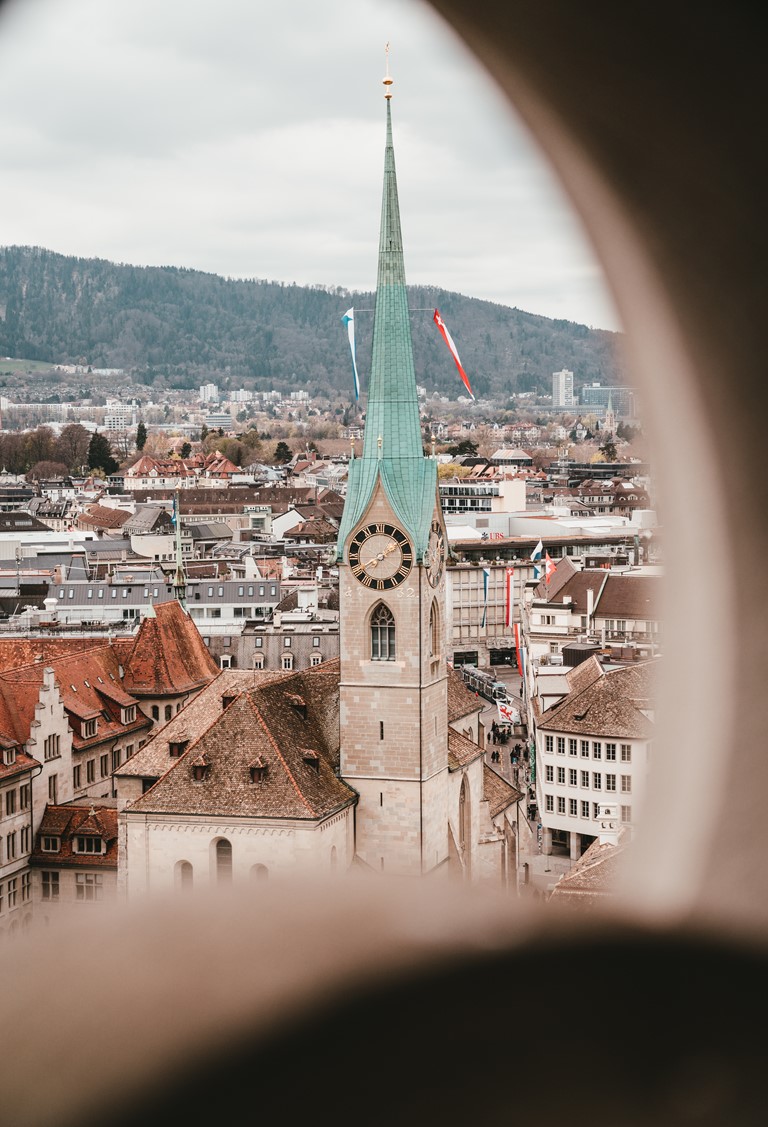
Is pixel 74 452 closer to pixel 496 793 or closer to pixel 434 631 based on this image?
pixel 496 793

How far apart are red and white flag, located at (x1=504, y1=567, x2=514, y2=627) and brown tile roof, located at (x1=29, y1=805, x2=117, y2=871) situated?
32.1m

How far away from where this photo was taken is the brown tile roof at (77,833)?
80.0 ft

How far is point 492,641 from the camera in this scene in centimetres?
5650

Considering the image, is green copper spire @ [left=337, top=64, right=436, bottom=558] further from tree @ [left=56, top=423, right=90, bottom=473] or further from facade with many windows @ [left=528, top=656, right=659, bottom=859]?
tree @ [left=56, top=423, right=90, bottom=473]

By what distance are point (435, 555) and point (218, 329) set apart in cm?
2472

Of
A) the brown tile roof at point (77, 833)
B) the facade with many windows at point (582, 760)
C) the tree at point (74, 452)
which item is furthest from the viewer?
the tree at point (74, 452)

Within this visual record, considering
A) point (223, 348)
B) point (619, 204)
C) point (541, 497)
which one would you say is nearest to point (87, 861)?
point (619, 204)

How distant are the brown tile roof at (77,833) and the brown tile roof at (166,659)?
21.9 feet

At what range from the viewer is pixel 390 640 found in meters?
21.5

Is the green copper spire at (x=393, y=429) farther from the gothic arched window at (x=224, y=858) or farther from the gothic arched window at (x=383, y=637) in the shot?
the gothic arched window at (x=224, y=858)

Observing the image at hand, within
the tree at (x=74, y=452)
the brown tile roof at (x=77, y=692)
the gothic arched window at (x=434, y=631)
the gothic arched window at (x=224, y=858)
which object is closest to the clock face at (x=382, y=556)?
the gothic arched window at (x=434, y=631)

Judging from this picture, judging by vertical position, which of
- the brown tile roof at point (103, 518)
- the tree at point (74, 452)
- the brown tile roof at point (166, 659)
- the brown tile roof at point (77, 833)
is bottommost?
the brown tile roof at point (77, 833)

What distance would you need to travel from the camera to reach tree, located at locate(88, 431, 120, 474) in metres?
85.1

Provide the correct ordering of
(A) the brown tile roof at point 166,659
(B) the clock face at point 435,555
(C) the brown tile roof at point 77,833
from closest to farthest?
(B) the clock face at point 435,555 → (C) the brown tile roof at point 77,833 → (A) the brown tile roof at point 166,659
